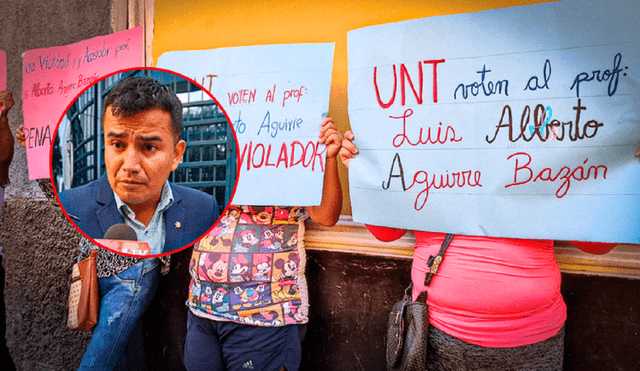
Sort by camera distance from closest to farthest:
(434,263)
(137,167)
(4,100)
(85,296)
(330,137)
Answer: (137,167) < (434,263) < (330,137) < (85,296) < (4,100)

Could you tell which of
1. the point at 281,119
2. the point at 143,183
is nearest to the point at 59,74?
the point at 281,119

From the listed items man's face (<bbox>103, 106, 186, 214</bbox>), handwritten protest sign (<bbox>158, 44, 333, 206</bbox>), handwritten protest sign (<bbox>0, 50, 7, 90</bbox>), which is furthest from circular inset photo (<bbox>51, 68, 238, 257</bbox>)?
handwritten protest sign (<bbox>0, 50, 7, 90</bbox>)

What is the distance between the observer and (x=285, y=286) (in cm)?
146

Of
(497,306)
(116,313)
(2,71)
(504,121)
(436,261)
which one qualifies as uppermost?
(2,71)

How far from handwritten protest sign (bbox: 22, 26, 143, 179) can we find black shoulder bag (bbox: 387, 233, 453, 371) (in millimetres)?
1444

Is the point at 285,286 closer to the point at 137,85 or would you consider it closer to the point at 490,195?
the point at 490,195

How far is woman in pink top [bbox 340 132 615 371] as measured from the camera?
111 cm

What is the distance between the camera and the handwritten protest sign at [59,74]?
5.22 feet

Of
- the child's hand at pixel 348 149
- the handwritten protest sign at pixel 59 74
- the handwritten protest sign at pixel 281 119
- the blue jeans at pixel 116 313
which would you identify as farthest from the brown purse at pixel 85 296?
the child's hand at pixel 348 149

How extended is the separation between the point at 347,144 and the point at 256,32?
0.87 meters

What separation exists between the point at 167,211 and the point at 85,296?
1.26m

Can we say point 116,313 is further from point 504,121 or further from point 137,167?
point 504,121

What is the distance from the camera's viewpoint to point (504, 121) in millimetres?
1160

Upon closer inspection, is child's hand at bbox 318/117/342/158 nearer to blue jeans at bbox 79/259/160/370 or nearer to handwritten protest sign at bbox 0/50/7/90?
blue jeans at bbox 79/259/160/370
